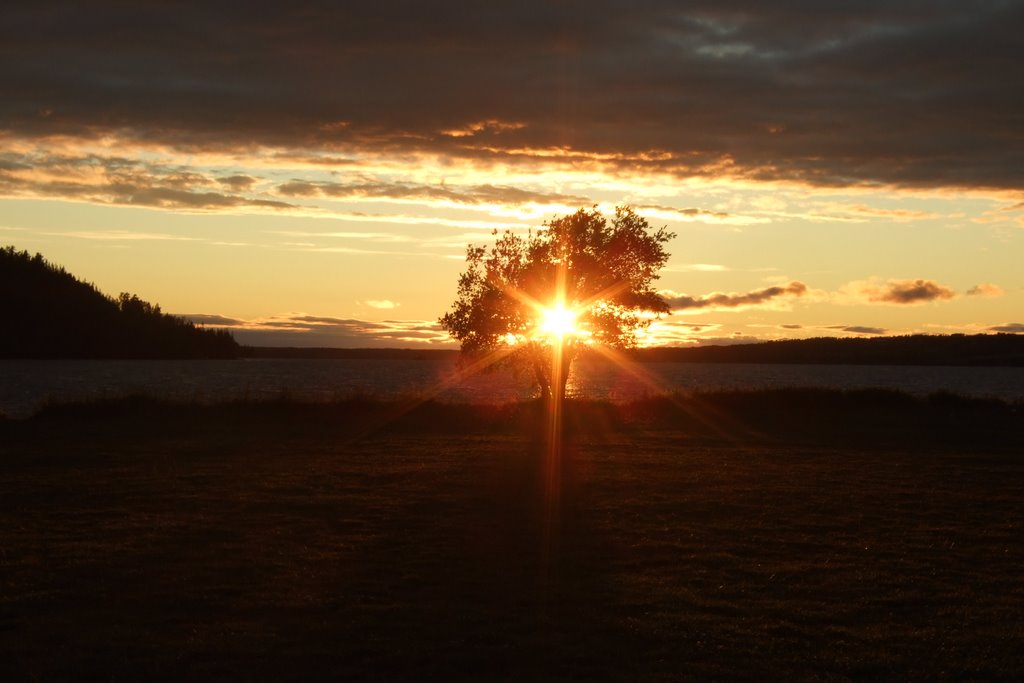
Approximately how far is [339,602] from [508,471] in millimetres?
12782

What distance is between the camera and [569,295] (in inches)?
1841

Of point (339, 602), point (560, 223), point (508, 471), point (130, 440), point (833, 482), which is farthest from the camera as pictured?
point (560, 223)

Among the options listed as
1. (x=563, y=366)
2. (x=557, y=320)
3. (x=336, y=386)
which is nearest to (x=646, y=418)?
(x=563, y=366)

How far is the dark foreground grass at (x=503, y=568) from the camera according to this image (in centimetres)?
966

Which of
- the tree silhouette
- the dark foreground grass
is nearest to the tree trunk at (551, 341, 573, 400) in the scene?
the tree silhouette

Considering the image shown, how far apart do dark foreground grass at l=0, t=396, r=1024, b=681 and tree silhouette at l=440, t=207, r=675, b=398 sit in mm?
20533

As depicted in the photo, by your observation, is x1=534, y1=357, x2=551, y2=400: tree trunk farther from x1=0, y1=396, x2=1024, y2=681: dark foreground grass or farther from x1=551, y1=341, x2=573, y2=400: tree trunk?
x1=0, y1=396, x2=1024, y2=681: dark foreground grass

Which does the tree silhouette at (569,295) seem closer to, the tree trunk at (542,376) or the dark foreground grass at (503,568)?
the tree trunk at (542,376)

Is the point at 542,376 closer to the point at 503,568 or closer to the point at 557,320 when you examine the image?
the point at 557,320

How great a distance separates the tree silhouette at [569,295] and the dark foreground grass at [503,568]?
67.4ft

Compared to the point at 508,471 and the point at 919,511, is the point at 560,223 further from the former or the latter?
the point at 919,511

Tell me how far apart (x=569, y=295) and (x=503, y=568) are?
33845mm

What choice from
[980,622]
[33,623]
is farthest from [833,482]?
[33,623]

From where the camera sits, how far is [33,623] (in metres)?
10.6
